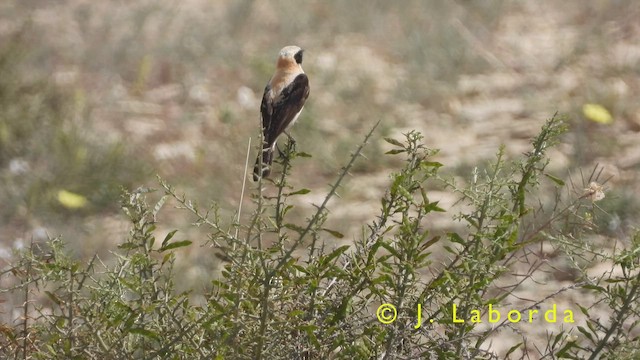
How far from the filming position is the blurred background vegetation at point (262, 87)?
6.01 meters

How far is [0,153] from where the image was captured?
6.30 metres

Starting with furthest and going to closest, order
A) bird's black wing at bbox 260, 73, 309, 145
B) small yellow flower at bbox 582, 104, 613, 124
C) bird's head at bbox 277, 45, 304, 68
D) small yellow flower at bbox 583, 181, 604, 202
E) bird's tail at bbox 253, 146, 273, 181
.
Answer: small yellow flower at bbox 582, 104, 613, 124, bird's head at bbox 277, 45, 304, 68, bird's black wing at bbox 260, 73, 309, 145, small yellow flower at bbox 583, 181, 604, 202, bird's tail at bbox 253, 146, 273, 181

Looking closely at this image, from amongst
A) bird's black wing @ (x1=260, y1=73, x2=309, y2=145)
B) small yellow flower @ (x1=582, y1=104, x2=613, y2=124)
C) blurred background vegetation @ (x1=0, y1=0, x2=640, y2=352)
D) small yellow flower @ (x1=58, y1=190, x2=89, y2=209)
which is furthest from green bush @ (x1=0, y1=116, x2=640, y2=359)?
small yellow flower @ (x1=582, y1=104, x2=613, y2=124)

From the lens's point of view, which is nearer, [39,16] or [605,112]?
[605,112]

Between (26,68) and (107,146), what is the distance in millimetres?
1267

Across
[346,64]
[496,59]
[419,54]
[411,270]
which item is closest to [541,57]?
[496,59]

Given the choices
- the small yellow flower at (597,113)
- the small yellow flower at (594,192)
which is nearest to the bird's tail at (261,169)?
the small yellow flower at (594,192)

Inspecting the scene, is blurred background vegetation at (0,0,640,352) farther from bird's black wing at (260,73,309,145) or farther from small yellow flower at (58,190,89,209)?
bird's black wing at (260,73,309,145)

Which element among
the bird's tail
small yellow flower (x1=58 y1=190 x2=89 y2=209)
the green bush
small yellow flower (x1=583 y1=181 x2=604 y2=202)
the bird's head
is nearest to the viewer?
the bird's tail

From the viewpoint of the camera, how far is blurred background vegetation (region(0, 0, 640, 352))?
6.01 meters

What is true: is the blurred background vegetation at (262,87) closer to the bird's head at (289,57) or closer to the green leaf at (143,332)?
the bird's head at (289,57)

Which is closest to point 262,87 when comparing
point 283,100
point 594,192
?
point 283,100

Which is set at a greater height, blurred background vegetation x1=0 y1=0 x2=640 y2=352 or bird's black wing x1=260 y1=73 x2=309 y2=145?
blurred background vegetation x1=0 y1=0 x2=640 y2=352

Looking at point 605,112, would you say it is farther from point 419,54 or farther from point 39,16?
point 39,16
